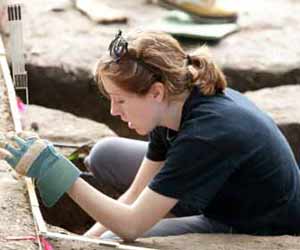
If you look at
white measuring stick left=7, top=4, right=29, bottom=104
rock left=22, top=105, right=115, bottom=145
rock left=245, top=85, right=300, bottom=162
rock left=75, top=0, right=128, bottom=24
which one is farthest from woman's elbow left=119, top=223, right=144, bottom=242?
rock left=75, top=0, right=128, bottom=24

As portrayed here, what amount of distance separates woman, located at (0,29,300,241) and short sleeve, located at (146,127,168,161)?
90 millimetres

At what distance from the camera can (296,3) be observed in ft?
14.7

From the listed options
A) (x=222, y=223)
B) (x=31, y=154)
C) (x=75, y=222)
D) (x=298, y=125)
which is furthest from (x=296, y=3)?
(x=31, y=154)

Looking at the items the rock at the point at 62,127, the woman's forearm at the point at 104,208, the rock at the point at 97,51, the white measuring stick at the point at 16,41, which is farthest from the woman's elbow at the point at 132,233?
the rock at the point at 97,51

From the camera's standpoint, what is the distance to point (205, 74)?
199cm

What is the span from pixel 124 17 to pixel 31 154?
229 cm

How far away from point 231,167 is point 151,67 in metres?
0.29

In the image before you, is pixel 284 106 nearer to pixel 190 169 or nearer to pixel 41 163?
pixel 190 169

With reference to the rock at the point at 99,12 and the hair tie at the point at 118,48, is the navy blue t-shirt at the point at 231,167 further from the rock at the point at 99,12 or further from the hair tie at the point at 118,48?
the rock at the point at 99,12

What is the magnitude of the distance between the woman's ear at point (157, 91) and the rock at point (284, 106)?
42.8 inches

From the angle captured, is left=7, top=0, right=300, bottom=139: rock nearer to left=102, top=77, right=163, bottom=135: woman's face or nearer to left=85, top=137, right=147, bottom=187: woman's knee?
left=85, top=137, right=147, bottom=187: woman's knee

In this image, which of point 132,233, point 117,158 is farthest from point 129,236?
point 117,158

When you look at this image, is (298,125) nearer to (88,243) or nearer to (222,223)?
(222,223)

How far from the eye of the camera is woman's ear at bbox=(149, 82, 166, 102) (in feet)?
6.36
